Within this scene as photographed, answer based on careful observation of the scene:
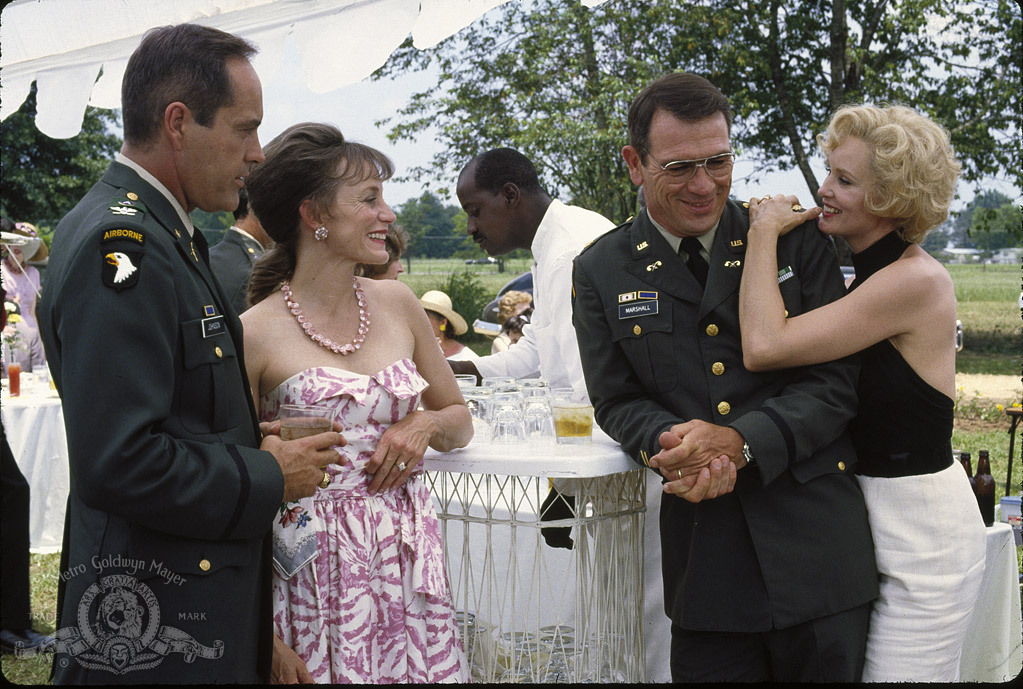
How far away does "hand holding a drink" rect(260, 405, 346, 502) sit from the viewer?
6.36 ft

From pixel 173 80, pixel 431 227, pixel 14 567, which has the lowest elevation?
pixel 14 567

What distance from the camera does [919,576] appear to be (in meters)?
2.32

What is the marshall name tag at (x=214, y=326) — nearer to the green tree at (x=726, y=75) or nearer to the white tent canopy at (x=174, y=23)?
the white tent canopy at (x=174, y=23)

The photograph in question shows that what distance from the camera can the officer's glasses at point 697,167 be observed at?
2.41m

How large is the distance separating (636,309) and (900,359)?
0.70m

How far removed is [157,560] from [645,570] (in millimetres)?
2106

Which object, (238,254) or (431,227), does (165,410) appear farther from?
(431,227)

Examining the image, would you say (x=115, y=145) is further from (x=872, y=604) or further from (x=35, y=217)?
(x=872, y=604)

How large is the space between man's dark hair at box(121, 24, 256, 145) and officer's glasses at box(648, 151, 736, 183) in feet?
3.87

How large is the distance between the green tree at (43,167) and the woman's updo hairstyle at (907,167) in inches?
919

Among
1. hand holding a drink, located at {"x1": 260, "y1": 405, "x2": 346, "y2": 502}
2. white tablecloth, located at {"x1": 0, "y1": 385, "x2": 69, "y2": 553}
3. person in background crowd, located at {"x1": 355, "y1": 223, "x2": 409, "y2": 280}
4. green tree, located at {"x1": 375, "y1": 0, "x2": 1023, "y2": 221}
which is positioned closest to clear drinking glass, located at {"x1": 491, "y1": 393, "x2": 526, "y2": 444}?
hand holding a drink, located at {"x1": 260, "y1": 405, "x2": 346, "y2": 502}

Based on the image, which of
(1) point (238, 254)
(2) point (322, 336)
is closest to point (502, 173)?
(1) point (238, 254)

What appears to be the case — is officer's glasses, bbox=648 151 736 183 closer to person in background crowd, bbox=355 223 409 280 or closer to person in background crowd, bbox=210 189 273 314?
person in background crowd, bbox=210 189 273 314

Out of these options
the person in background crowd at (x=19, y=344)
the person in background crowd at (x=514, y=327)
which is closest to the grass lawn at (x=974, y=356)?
the person in background crowd at (x=19, y=344)
